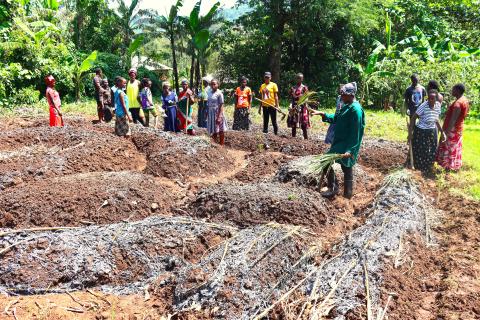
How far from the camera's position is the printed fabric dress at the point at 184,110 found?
31.4 feet

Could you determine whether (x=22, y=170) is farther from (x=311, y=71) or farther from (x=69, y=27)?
(x=69, y=27)

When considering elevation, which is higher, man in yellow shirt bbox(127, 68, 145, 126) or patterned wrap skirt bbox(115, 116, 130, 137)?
man in yellow shirt bbox(127, 68, 145, 126)

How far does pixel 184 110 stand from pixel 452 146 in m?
5.51

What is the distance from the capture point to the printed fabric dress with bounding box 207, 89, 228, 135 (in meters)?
8.82

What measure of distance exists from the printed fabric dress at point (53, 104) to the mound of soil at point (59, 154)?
55 cm

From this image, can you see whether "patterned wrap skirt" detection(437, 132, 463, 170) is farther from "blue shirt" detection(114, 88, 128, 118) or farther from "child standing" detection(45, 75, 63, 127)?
"child standing" detection(45, 75, 63, 127)

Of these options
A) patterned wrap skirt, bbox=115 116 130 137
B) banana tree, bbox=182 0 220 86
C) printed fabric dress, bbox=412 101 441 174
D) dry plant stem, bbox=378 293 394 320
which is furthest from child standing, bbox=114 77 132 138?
banana tree, bbox=182 0 220 86

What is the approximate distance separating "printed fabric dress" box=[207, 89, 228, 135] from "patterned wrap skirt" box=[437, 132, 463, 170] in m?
4.15

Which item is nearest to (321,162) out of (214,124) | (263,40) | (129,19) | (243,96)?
(214,124)

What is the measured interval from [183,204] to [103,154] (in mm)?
2706

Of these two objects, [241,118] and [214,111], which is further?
[241,118]

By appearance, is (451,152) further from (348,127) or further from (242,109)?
(242,109)

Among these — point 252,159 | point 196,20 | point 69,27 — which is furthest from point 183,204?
point 69,27

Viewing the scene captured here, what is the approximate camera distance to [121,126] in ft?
28.5
